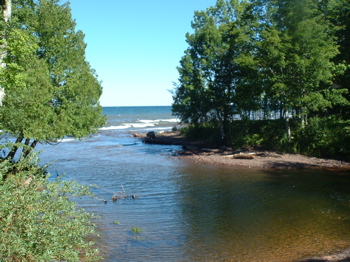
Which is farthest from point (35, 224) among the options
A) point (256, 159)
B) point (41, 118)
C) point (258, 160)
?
point (256, 159)

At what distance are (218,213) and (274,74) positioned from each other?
14031 millimetres

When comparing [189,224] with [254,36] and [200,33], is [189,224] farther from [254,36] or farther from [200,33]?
[200,33]

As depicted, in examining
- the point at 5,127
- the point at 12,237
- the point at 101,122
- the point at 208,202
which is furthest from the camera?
the point at 101,122

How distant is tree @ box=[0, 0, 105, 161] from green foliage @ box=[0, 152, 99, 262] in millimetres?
6976

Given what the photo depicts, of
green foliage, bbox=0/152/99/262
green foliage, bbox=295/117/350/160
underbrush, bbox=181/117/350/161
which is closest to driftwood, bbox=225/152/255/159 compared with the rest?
underbrush, bbox=181/117/350/161

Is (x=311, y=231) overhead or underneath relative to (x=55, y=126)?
underneath

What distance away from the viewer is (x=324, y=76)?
21.3m

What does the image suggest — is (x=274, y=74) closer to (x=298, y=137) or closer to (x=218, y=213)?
(x=298, y=137)

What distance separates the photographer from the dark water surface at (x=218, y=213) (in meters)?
8.84

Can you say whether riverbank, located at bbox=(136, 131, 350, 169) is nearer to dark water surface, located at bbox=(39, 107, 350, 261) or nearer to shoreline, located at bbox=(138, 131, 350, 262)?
shoreline, located at bbox=(138, 131, 350, 262)

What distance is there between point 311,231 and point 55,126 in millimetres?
10728

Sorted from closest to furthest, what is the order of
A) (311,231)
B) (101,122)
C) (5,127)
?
Answer: (311,231) → (5,127) → (101,122)

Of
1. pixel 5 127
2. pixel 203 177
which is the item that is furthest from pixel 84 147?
pixel 5 127

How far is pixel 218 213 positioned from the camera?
11867 mm
